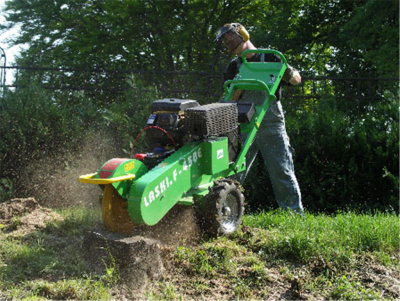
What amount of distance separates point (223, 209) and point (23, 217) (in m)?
1.92

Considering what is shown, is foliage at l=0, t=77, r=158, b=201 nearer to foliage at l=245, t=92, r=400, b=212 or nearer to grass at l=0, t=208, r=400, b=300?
foliage at l=245, t=92, r=400, b=212

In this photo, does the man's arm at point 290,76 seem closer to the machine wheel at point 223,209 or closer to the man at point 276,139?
the man at point 276,139

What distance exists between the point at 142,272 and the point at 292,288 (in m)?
1.04

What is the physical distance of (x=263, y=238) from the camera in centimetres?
396

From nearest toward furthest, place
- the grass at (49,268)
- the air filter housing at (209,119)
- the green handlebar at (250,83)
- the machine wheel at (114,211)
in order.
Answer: the grass at (49,268) → the machine wheel at (114,211) → the air filter housing at (209,119) → the green handlebar at (250,83)

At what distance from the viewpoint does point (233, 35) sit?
5.08 meters

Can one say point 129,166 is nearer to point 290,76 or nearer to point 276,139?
point 276,139

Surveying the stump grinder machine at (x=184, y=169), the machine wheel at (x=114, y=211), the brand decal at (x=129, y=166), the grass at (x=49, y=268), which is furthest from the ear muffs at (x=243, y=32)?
the grass at (x=49, y=268)

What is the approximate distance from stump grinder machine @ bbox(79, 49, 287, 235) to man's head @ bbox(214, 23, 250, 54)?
77 cm

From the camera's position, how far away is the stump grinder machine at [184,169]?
11.1 ft

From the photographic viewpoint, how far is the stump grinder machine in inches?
134

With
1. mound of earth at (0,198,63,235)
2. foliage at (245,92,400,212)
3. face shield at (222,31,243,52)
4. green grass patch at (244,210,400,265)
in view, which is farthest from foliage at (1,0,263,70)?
green grass patch at (244,210,400,265)

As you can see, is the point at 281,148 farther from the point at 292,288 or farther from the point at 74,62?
the point at 74,62

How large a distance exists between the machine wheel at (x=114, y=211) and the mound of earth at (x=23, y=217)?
1034 millimetres
